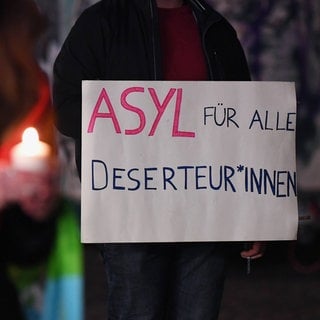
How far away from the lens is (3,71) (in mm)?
3668

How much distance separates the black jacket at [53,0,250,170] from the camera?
126 inches

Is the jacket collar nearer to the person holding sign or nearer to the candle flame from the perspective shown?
the person holding sign

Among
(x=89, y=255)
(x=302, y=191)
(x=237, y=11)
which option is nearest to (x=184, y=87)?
(x=237, y=11)

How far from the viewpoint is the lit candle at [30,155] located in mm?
2906

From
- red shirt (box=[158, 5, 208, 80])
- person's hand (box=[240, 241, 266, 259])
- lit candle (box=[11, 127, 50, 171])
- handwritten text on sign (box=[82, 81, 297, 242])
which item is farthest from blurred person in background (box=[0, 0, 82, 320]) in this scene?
person's hand (box=[240, 241, 266, 259])

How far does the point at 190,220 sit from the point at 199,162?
0.60 feet

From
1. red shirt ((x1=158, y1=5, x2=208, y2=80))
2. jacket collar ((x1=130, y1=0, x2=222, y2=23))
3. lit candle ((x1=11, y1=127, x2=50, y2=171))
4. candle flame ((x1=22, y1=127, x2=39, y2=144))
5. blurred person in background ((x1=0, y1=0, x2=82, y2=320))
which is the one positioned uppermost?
jacket collar ((x1=130, y1=0, x2=222, y2=23))

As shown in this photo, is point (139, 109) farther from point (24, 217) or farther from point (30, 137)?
point (24, 217)

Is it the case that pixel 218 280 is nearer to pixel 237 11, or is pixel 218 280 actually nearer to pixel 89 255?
pixel 237 11

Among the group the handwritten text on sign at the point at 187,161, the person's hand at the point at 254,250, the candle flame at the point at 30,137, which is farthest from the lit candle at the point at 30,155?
the person's hand at the point at 254,250

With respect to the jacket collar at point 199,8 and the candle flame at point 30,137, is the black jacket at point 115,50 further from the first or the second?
the candle flame at point 30,137

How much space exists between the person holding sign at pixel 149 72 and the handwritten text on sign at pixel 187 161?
0.22ft

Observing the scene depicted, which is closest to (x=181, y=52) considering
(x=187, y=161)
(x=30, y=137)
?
(x=187, y=161)

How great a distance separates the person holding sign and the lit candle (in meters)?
0.25
